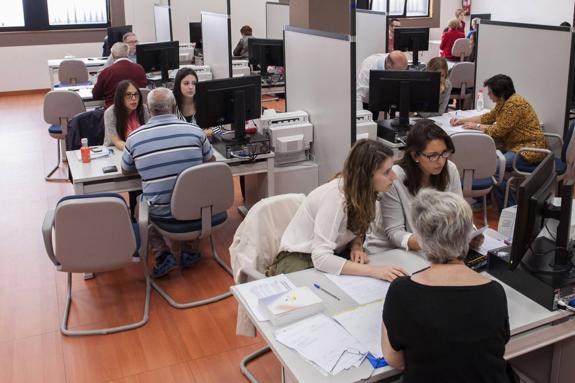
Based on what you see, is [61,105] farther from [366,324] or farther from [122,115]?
[366,324]

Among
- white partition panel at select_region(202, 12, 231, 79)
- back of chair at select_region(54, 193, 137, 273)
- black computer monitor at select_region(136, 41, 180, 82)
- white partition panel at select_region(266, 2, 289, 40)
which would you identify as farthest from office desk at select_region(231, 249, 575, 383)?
white partition panel at select_region(266, 2, 289, 40)

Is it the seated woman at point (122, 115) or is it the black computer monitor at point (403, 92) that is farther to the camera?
the black computer monitor at point (403, 92)

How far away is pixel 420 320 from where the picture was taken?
1.79 m

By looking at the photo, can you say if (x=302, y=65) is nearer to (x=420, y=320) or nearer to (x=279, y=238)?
(x=279, y=238)

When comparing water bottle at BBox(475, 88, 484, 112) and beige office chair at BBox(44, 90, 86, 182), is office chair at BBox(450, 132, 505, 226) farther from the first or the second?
beige office chair at BBox(44, 90, 86, 182)

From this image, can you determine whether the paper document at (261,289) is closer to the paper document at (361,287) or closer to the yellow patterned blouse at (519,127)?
the paper document at (361,287)

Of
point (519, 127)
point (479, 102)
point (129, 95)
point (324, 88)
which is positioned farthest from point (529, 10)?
point (129, 95)

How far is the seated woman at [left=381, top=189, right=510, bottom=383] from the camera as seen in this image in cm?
178

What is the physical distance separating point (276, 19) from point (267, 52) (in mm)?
1932

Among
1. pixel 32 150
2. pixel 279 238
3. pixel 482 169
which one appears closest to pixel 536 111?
pixel 482 169

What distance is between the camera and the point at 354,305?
7.63 feet

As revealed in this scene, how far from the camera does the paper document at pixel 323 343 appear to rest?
6.48ft

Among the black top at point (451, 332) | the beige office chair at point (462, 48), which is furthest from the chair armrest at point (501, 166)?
the beige office chair at point (462, 48)

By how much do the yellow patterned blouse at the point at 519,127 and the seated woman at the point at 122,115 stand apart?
9.29 feet
